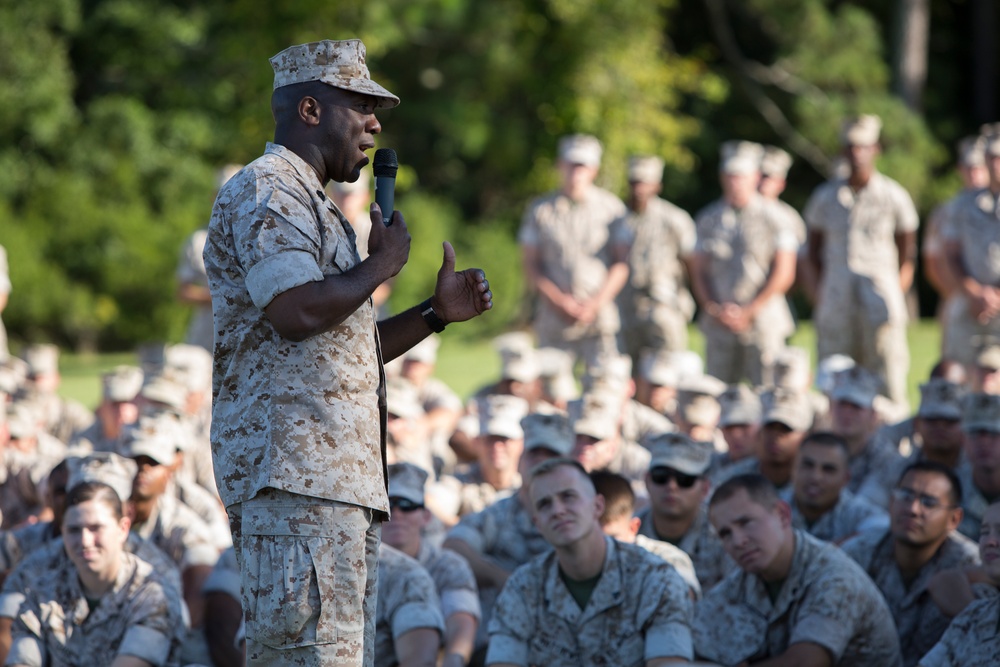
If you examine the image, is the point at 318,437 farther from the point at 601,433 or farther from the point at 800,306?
the point at 800,306

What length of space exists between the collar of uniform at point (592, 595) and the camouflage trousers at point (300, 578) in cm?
198

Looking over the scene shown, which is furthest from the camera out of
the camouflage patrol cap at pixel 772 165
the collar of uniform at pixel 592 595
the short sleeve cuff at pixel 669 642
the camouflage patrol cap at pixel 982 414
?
the camouflage patrol cap at pixel 772 165

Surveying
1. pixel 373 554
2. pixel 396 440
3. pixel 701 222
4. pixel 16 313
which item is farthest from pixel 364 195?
pixel 16 313

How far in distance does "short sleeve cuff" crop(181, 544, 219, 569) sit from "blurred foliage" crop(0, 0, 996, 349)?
51.3 ft

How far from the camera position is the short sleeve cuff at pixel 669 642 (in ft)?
15.9

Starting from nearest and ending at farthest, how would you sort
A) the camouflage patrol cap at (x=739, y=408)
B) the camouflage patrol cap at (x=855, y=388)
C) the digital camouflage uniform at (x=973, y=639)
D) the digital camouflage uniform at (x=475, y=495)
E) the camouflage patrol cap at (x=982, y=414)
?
the digital camouflage uniform at (x=973, y=639) → the camouflage patrol cap at (x=982, y=414) → the digital camouflage uniform at (x=475, y=495) → the camouflage patrol cap at (x=739, y=408) → the camouflage patrol cap at (x=855, y=388)

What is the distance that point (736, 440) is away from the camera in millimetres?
7277

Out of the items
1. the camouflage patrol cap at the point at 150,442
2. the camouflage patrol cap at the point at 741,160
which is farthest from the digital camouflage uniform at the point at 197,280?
the camouflage patrol cap at the point at 150,442

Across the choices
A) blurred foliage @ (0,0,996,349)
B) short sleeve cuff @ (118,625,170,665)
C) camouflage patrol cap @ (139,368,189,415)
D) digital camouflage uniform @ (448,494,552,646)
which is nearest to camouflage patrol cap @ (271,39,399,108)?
short sleeve cuff @ (118,625,170,665)

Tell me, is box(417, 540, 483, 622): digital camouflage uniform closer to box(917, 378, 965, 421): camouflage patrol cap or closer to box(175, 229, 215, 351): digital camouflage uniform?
box(917, 378, 965, 421): camouflage patrol cap

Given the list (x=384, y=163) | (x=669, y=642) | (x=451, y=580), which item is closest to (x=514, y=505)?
(x=451, y=580)

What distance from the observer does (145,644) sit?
509 centimetres

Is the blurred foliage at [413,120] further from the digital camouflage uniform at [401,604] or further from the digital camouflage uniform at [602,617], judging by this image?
the digital camouflage uniform at [602,617]

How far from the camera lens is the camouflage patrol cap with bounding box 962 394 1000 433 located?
630 centimetres
